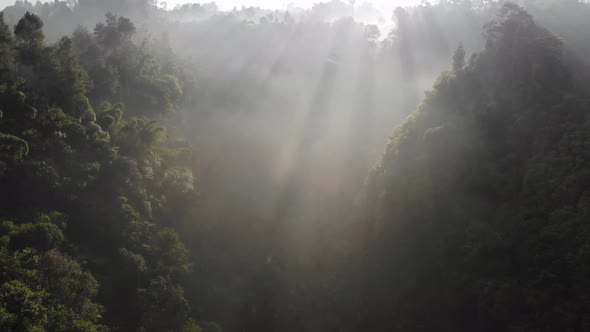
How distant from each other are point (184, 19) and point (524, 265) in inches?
4292

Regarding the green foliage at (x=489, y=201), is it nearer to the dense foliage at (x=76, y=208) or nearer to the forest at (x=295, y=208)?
the forest at (x=295, y=208)

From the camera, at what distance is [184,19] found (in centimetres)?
11575

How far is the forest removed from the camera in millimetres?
23609

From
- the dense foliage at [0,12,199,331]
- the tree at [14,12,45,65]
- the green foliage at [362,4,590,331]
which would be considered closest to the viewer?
the dense foliage at [0,12,199,331]

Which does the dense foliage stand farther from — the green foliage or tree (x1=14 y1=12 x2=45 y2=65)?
the green foliage

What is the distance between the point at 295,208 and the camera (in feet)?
145

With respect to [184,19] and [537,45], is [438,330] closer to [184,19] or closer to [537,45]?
[537,45]

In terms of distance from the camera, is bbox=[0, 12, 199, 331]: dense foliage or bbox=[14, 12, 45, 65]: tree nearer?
bbox=[0, 12, 199, 331]: dense foliage

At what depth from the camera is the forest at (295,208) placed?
23.6 metres

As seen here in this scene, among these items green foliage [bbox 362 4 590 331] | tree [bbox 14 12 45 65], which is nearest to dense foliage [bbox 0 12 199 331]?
tree [bbox 14 12 45 65]

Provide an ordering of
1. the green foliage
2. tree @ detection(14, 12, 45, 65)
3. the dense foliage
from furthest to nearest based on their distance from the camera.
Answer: tree @ detection(14, 12, 45, 65), the green foliage, the dense foliage

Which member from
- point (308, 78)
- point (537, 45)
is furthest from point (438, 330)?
point (308, 78)

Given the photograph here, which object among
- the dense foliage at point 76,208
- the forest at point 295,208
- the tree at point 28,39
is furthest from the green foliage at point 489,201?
the tree at point 28,39

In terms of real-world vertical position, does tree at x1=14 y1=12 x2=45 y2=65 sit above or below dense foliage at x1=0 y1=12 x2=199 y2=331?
above
